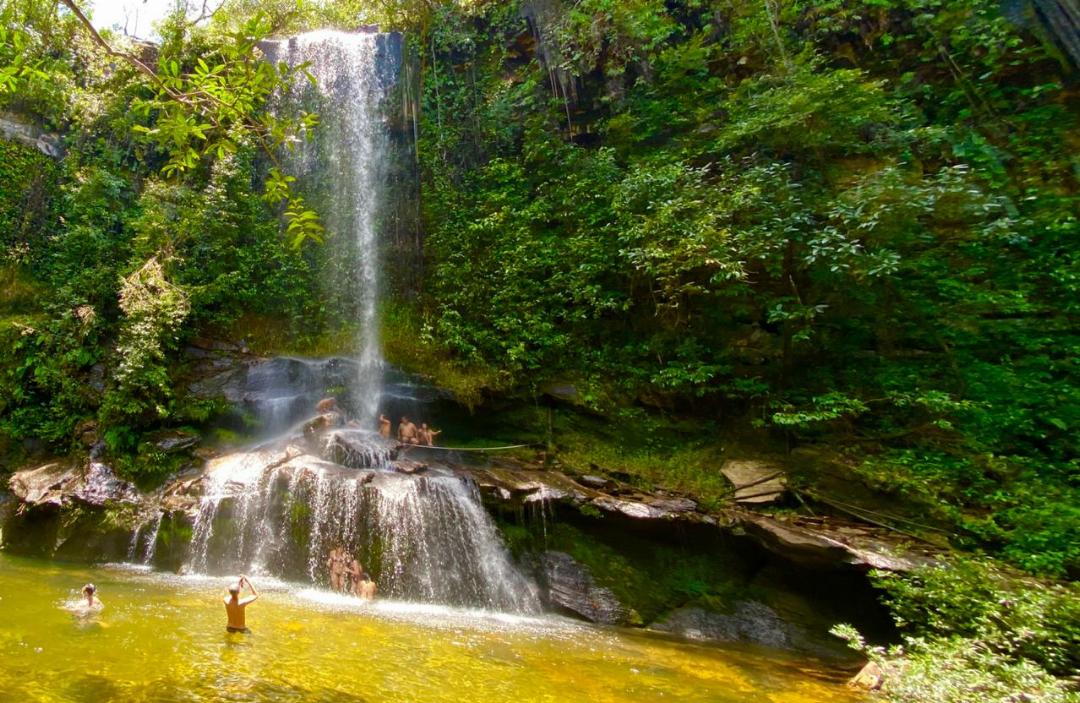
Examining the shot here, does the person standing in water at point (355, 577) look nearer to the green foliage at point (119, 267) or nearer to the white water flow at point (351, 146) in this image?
the green foliage at point (119, 267)

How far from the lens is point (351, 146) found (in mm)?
15688

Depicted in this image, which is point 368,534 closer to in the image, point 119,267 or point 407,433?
point 407,433

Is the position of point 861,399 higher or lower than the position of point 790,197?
lower

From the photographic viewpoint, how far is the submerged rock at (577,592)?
7.85m

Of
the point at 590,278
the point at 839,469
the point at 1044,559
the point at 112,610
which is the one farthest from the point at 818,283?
the point at 112,610

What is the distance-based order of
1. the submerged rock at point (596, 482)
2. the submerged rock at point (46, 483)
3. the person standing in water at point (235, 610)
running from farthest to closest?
the submerged rock at point (596, 482), the submerged rock at point (46, 483), the person standing in water at point (235, 610)

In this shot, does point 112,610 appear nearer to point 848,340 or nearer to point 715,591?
point 715,591

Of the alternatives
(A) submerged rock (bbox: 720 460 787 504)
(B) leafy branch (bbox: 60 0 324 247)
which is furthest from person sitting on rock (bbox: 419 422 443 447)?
(B) leafy branch (bbox: 60 0 324 247)

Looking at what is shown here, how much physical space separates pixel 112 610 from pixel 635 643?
5750mm

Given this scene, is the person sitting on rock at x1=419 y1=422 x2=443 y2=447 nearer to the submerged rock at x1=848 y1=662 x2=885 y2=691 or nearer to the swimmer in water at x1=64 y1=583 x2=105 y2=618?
the swimmer in water at x1=64 y1=583 x2=105 y2=618

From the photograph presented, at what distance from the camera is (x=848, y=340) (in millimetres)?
9750

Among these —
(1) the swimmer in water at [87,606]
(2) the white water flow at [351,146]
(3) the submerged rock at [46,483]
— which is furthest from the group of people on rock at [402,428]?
(1) the swimmer in water at [87,606]

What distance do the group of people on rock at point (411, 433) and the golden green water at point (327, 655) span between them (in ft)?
11.9

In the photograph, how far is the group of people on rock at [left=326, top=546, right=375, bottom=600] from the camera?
7645mm
